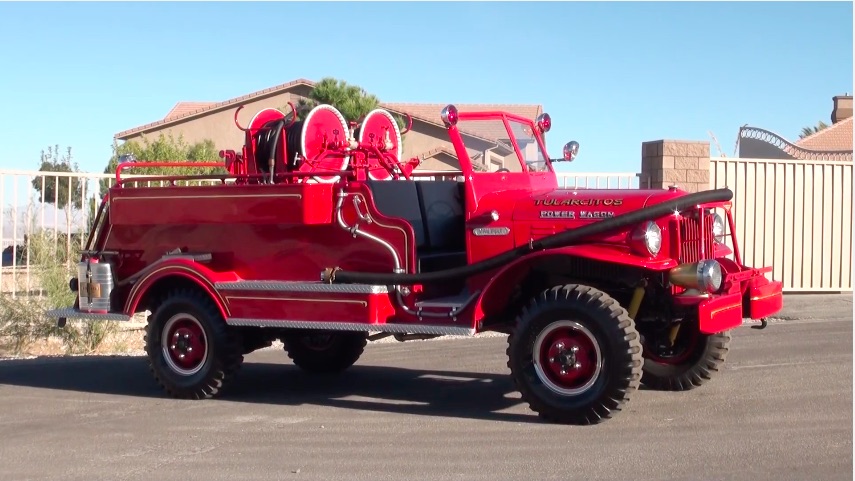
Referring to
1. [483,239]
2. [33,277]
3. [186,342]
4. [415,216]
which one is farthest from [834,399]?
[33,277]

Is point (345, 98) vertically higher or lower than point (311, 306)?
higher

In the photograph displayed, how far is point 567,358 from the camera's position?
761 centimetres

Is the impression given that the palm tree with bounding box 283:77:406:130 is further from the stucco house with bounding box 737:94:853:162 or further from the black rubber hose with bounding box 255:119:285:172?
the black rubber hose with bounding box 255:119:285:172

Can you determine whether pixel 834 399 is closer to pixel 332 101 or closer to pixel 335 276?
pixel 335 276

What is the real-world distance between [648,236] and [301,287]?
2.79 m

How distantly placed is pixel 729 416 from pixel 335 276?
316 centimetres

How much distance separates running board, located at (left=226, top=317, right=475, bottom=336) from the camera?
8.03m

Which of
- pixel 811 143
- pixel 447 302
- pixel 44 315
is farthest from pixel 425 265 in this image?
pixel 811 143

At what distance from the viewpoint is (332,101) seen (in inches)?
1266

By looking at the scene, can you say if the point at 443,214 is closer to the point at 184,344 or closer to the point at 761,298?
the point at 184,344

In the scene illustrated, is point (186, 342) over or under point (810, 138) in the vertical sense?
under

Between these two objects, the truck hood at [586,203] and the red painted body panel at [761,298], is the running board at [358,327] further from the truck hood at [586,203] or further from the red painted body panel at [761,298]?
the red painted body panel at [761,298]

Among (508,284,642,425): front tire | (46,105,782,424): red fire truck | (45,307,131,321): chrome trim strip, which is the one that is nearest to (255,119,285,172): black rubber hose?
(46,105,782,424): red fire truck

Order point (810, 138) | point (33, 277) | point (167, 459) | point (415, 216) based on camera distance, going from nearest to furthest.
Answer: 1. point (167, 459)
2. point (415, 216)
3. point (33, 277)
4. point (810, 138)
